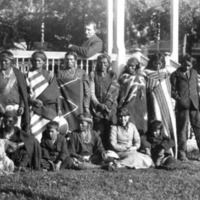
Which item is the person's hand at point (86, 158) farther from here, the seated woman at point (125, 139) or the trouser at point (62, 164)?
the seated woman at point (125, 139)

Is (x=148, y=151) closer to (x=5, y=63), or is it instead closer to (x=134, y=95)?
(x=134, y=95)

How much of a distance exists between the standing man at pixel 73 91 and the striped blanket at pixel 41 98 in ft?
0.69

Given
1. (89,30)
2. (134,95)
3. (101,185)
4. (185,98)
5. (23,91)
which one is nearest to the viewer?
(101,185)

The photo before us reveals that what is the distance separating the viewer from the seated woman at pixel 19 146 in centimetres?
857

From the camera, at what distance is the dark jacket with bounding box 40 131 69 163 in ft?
29.0

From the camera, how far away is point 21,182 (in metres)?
7.57

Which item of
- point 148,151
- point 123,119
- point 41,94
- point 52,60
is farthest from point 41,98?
point 148,151

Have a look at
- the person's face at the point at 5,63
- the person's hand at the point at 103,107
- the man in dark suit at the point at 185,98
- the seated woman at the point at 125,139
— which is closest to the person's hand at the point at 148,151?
the seated woman at the point at 125,139

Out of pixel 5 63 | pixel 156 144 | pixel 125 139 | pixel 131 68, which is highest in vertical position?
pixel 5 63

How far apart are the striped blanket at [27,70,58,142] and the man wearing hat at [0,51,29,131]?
0.96ft

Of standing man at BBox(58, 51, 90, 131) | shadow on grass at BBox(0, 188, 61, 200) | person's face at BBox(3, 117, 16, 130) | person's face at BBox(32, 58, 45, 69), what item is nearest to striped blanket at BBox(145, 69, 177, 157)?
standing man at BBox(58, 51, 90, 131)

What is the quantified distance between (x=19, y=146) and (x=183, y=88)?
10.2 ft

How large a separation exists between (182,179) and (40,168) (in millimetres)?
2025

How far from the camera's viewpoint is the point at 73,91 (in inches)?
378
